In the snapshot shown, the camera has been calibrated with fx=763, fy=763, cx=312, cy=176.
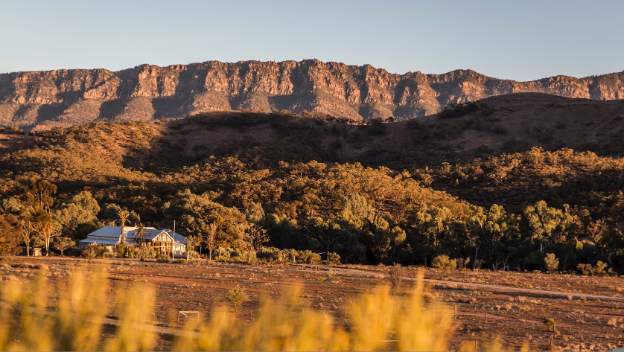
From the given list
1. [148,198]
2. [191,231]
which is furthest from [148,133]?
[191,231]

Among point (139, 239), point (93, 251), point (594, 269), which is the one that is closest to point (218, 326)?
point (594, 269)

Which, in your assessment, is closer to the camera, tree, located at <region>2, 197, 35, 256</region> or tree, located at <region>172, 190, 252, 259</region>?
tree, located at <region>2, 197, 35, 256</region>

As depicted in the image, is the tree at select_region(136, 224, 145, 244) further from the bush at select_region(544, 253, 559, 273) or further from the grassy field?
the bush at select_region(544, 253, 559, 273)

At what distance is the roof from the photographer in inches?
2240

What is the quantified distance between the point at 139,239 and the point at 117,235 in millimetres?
1892

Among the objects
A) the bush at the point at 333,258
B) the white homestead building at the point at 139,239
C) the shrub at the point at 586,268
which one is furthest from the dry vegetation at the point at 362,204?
the white homestead building at the point at 139,239

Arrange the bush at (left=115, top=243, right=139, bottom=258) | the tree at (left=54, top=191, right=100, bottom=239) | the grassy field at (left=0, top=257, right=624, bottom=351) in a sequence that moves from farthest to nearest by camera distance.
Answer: the tree at (left=54, top=191, right=100, bottom=239) → the bush at (left=115, top=243, right=139, bottom=258) → the grassy field at (left=0, top=257, right=624, bottom=351)

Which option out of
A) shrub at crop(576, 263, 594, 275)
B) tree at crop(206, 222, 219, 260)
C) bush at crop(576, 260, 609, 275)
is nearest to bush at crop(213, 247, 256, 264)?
tree at crop(206, 222, 219, 260)

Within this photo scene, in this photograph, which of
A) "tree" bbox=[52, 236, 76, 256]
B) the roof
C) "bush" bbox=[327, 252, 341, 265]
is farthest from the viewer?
the roof

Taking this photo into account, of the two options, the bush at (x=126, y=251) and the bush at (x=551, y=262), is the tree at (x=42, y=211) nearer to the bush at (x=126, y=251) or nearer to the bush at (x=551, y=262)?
the bush at (x=126, y=251)

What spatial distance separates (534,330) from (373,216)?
133 feet

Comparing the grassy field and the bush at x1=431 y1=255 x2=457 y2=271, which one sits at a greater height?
the bush at x1=431 y1=255 x2=457 y2=271

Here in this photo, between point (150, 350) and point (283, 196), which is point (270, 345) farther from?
point (283, 196)

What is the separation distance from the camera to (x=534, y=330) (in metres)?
22.3
